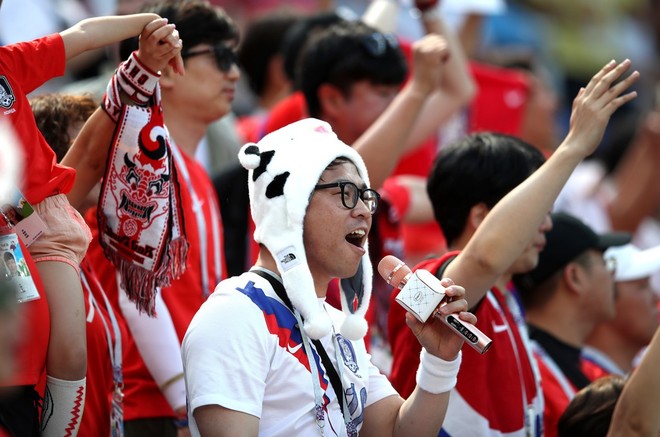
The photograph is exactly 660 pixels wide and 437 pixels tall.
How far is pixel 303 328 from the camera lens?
140 inches

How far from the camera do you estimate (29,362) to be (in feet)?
11.0

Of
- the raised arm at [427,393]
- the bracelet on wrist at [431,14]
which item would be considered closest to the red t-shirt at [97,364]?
the raised arm at [427,393]

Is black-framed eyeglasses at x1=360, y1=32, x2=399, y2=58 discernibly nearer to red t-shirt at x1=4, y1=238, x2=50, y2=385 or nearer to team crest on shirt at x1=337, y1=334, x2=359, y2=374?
team crest on shirt at x1=337, y1=334, x2=359, y2=374

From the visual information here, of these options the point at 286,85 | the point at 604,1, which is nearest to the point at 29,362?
the point at 286,85

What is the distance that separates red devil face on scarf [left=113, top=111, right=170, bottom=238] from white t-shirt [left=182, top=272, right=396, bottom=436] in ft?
1.72

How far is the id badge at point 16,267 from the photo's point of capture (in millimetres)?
3268

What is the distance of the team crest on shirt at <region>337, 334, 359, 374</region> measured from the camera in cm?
372

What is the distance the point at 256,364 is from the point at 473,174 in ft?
5.05

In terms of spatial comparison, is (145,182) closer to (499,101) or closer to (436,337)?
(436,337)

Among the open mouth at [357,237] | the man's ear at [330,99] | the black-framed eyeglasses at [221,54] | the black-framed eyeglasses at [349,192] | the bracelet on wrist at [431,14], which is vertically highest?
the black-framed eyeglasses at [349,192]

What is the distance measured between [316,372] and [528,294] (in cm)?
221

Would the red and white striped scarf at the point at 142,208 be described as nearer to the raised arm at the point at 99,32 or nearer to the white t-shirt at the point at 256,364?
the raised arm at the point at 99,32

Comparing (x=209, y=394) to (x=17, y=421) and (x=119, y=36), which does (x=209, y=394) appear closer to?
(x=17, y=421)

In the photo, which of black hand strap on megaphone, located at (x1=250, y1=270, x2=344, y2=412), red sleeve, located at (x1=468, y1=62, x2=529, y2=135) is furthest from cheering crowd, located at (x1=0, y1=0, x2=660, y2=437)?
red sleeve, located at (x1=468, y1=62, x2=529, y2=135)
